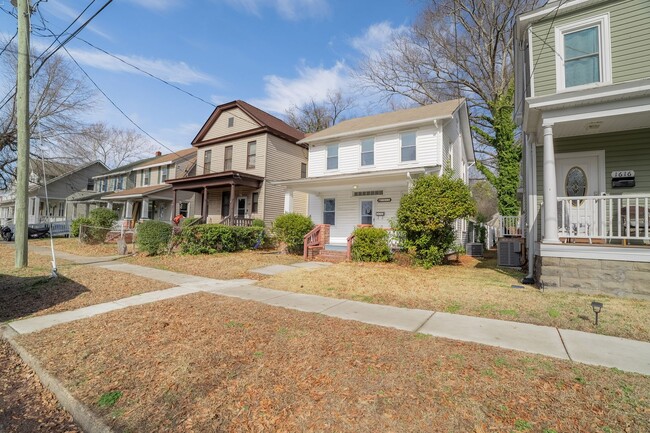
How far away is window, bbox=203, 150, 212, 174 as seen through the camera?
21594 mm

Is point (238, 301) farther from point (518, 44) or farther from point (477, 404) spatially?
point (518, 44)

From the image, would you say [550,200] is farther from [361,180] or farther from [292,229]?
[292,229]

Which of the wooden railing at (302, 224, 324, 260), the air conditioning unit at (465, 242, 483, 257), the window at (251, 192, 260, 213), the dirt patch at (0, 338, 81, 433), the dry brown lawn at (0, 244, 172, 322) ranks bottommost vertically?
the dirt patch at (0, 338, 81, 433)

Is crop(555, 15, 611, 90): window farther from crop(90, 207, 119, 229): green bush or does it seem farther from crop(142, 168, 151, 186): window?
crop(142, 168, 151, 186): window

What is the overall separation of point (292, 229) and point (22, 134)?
8.80 meters

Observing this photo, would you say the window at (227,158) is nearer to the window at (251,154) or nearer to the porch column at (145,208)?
the window at (251,154)

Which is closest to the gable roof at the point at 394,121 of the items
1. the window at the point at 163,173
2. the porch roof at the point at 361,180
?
the porch roof at the point at 361,180

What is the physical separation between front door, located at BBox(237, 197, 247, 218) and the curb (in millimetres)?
15810

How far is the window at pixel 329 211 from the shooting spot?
15.8m

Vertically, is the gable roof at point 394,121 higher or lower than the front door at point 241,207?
higher

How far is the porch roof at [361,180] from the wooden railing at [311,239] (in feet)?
7.27

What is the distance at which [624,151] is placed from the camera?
8031 mm

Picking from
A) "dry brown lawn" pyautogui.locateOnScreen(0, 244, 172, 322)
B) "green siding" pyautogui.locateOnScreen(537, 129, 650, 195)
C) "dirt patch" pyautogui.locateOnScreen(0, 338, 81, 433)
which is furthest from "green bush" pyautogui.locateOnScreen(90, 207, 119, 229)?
"green siding" pyautogui.locateOnScreen(537, 129, 650, 195)

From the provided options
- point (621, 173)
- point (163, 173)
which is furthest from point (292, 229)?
point (163, 173)
